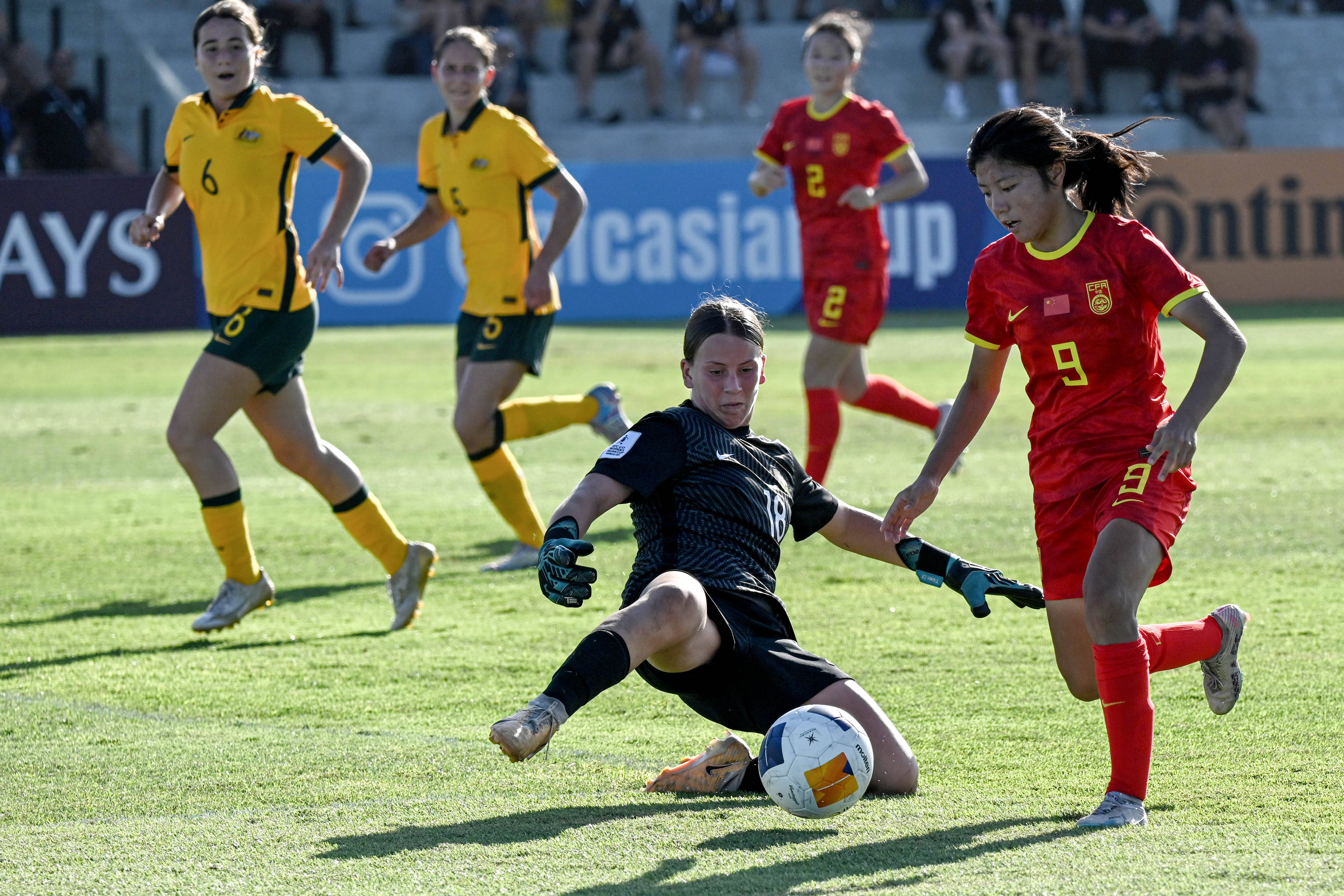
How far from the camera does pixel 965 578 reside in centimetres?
405

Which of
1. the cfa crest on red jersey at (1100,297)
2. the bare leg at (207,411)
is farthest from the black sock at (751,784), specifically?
the bare leg at (207,411)

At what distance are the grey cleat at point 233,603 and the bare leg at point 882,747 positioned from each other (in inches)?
110

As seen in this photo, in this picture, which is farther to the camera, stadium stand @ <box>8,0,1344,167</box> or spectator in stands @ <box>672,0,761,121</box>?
spectator in stands @ <box>672,0,761,121</box>

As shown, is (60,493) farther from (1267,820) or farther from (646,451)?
(1267,820)

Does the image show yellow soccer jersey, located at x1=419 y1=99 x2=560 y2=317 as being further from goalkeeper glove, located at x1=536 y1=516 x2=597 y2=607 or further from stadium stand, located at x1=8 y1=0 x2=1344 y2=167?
stadium stand, located at x1=8 y1=0 x2=1344 y2=167

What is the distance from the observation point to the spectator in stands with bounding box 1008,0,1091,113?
81.9ft

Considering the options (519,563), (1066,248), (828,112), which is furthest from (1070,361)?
(828,112)

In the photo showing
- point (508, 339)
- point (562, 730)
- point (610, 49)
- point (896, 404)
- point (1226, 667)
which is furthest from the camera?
point (610, 49)

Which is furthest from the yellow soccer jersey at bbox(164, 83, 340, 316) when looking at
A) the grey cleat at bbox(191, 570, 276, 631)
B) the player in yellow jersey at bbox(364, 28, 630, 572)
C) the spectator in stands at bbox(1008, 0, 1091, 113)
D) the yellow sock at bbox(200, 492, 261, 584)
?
the spectator in stands at bbox(1008, 0, 1091, 113)

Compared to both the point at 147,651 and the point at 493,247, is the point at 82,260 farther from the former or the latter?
the point at 147,651

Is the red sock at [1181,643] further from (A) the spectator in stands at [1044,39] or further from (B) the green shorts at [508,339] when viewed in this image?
(A) the spectator in stands at [1044,39]

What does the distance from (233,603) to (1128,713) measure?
138 inches

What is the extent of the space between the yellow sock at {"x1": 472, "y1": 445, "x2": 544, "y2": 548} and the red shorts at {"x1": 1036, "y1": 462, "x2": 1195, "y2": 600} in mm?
3468

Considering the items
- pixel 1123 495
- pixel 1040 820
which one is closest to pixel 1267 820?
pixel 1040 820
